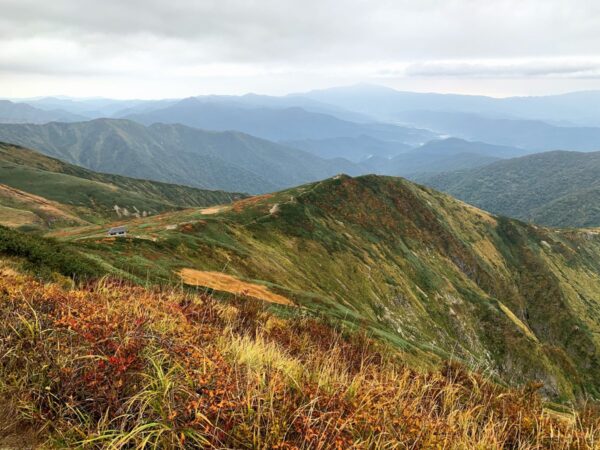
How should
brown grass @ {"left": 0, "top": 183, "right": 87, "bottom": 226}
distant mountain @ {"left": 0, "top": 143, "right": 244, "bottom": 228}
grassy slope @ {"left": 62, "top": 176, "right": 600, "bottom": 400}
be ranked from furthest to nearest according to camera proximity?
brown grass @ {"left": 0, "top": 183, "right": 87, "bottom": 226}
distant mountain @ {"left": 0, "top": 143, "right": 244, "bottom": 228}
grassy slope @ {"left": 62, "top": 176, "right": 600, "bottom": 400}

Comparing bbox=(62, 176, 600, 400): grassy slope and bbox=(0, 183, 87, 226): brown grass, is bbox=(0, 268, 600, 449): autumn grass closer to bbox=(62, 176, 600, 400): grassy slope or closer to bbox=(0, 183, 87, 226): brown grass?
bbox=(62, 176, 600, 400): grassy slope

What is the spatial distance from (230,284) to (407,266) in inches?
2075

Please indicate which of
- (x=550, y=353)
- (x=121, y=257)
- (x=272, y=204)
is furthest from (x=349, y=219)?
(x=121, y=257)

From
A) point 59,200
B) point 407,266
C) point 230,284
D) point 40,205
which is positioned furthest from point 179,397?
point 59,200

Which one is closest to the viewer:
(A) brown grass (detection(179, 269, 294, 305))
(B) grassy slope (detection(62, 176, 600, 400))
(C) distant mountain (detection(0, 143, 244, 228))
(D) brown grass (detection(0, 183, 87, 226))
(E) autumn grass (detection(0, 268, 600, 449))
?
(E) autumn grass (detection(0, 268, 600, 449))

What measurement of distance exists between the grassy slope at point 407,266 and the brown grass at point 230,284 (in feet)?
4.69

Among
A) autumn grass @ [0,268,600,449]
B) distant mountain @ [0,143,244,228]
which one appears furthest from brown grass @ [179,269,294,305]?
distant mountain @ [0,143,244,228]

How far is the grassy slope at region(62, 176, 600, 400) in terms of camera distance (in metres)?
37.8

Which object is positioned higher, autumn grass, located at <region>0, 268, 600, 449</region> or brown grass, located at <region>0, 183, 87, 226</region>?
autumn grass, located at <region>0, 268, 600, 449</region>

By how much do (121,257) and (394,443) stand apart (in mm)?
27158

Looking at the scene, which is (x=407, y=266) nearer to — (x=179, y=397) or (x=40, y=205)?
(x=179, y=397)

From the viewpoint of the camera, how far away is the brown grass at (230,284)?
2746 centimetres

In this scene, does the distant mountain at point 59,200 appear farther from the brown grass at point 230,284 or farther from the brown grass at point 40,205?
the brown grass at point 230,284

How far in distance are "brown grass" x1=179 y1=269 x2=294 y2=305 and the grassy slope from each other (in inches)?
56.2
